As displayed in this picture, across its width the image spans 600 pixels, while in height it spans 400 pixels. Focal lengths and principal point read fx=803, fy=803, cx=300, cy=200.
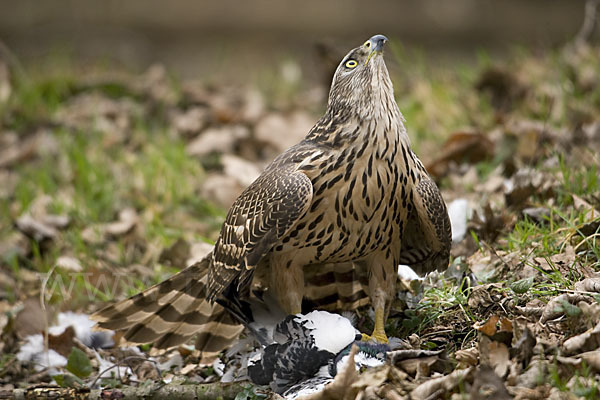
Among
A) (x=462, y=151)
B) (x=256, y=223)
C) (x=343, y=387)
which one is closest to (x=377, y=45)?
(x=256, y=223)

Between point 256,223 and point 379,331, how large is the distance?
0.78 m

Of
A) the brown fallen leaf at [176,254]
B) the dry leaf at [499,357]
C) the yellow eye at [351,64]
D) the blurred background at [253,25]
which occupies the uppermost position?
the blurred background at [253,25]

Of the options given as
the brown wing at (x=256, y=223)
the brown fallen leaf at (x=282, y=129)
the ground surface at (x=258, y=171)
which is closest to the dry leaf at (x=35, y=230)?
the ground surface at (x=258, y=171)

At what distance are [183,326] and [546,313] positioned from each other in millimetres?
1838

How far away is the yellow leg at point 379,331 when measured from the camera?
12.3ft

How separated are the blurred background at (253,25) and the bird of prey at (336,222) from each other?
682cm

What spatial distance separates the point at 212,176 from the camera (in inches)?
258

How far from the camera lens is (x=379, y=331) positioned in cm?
381

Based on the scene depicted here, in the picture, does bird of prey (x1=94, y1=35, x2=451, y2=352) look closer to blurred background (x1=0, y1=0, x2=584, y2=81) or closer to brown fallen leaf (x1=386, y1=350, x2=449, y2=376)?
brown fallen leaf (x1=386, y1=350, x2=449, y2=376)

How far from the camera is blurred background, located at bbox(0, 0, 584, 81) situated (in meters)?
11.0

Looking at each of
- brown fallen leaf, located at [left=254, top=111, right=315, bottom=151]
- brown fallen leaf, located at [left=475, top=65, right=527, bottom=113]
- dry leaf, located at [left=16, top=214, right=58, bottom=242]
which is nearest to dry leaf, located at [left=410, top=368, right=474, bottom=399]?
dry leaf, located at [left=16, top=214, right=58, bottom=242]

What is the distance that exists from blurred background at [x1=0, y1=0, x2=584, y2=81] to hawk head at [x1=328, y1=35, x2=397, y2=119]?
6.83m

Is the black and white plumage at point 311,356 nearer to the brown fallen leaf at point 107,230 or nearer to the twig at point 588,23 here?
the brown fallen leaf at point 107,230

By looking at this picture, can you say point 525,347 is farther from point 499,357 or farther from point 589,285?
point 589,285
